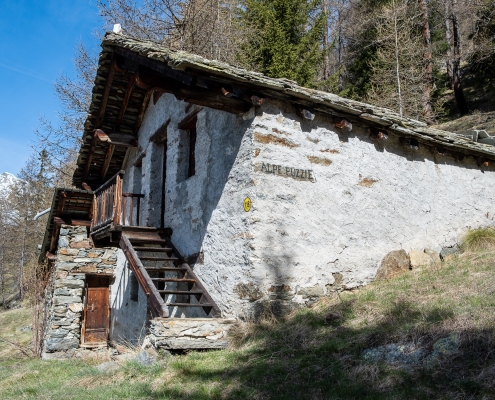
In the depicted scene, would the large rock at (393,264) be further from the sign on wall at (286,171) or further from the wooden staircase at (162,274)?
the wooden staircase at (162,274)

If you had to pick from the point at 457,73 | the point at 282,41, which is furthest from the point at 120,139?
the point at 457,73

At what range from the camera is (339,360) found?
4.34 meters

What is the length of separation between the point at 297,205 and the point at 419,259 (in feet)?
8.42

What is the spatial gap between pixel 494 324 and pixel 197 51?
15990mm

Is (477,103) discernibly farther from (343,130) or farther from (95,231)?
(95,231)

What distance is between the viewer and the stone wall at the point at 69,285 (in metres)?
10.7

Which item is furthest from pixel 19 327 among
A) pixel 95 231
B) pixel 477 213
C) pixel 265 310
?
pixel 477 213

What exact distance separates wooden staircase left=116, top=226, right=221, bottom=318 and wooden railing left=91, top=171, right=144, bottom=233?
0.36 m

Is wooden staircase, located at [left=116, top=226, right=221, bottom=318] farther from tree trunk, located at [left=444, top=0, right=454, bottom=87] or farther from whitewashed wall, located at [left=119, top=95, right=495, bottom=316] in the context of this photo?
tree trunk, located at [left=444, top=0, right=454, bottom=87]

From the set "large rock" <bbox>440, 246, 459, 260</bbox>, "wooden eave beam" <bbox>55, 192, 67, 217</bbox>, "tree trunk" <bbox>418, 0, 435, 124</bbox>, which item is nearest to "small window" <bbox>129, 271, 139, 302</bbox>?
→ "wooden eave beam" <bbox>55, 192, 67, 217</bbox>

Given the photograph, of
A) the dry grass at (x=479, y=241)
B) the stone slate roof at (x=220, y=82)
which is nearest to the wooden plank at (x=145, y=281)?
the stone slate roof at (x=220, y=82)

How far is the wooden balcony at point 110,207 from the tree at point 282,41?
7.76 meters

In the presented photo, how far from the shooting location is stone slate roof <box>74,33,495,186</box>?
594 cm

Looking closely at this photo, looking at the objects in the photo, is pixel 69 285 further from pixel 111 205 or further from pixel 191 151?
pixel 191 151
